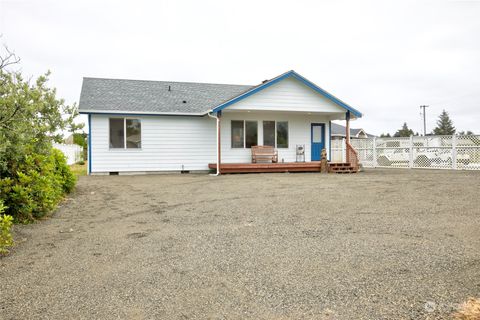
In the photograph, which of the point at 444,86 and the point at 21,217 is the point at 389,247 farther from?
the point at 444,86

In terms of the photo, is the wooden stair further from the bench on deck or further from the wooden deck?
the bench on deck

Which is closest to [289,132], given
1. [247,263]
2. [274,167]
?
[274,167]

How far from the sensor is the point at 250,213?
20.6 ft

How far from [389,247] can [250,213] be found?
2730 millimetres

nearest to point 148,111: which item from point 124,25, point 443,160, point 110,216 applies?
point 124,25

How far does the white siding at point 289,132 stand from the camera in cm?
1672

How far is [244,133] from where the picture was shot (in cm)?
1694

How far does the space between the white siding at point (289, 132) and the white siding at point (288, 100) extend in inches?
56.4

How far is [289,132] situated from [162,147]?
6.47 meters

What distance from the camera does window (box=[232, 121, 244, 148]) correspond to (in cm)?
1688

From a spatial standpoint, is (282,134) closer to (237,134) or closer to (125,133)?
(237,134)

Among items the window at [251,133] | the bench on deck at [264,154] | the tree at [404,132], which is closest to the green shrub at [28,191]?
the bench on deck at [264,154]

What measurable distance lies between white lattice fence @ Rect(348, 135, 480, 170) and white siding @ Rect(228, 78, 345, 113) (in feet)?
19.2

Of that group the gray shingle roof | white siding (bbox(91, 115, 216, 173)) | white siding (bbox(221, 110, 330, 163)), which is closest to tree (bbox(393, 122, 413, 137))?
white siding (bbox(221, 110, 330, 163))
